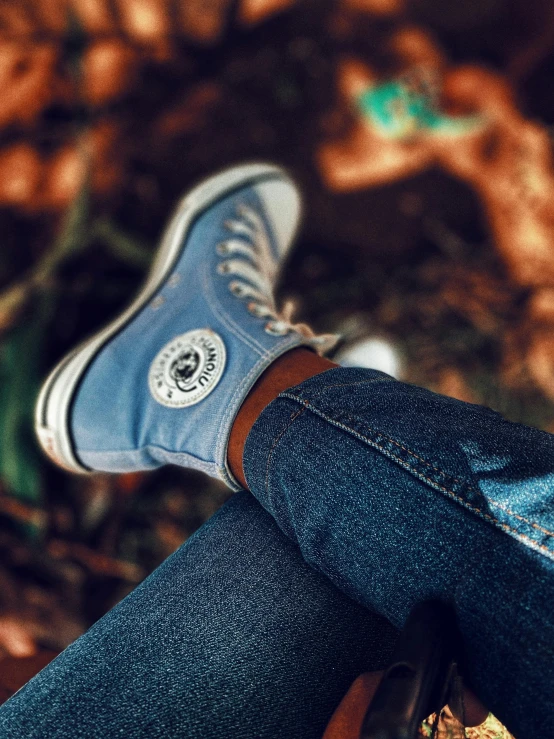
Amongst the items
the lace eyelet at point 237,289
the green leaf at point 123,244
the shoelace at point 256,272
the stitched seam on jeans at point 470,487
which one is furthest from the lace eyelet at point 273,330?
the green leaf at point 123,244

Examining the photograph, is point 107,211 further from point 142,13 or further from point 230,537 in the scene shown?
point 230,537

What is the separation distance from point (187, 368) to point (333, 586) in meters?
0.35

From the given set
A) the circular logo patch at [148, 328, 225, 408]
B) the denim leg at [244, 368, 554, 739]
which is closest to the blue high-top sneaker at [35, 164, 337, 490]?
the circular logo patch at [148, 328, 225, 408]

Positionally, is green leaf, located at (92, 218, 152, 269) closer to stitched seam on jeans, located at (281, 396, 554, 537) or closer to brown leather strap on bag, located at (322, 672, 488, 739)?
stitched seam on jeans, located at (281, 396, 554, 537)

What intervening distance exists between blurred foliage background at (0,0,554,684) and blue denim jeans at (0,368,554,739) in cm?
55

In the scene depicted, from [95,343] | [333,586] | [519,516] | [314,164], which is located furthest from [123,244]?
[519,516]

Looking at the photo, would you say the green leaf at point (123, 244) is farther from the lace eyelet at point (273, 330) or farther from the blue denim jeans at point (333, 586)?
the blue denim jeans at point (333, 586)

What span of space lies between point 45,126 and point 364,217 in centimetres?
81

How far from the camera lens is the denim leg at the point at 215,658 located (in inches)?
18.4

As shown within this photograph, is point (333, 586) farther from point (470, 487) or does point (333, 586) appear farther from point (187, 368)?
point (187, 368)

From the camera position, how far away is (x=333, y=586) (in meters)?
0.58

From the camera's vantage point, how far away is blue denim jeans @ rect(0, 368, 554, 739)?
44 centimetres

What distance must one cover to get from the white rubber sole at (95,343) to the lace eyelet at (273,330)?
0.96 feet

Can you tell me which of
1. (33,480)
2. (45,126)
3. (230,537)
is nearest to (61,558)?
(33,480)
